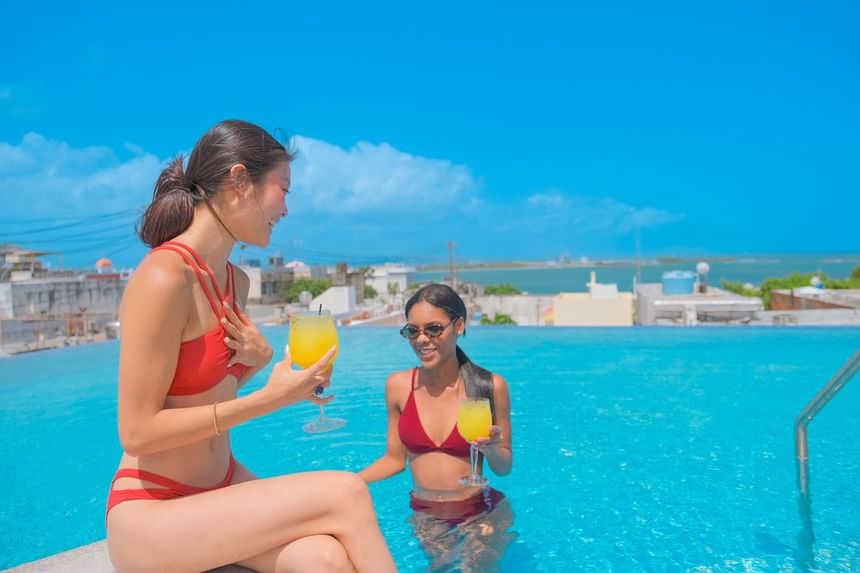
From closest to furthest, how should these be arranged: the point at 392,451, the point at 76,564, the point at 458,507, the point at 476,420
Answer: the point at 76,564 → the point at 476,420 → the point at 458,507 → the point at 392,451

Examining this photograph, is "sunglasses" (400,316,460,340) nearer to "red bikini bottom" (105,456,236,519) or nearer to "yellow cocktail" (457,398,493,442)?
"yellow cocktail" (457,398,493,442)

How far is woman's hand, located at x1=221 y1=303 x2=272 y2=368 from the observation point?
173 centimetres

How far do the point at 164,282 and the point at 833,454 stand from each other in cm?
559

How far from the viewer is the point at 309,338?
209cm

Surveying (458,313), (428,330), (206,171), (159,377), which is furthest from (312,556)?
(458,313)

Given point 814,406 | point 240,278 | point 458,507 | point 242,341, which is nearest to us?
point 242,341

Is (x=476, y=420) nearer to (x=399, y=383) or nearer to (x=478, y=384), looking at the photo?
(x=478, y=384)

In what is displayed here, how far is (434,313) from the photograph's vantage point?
10.2 ft

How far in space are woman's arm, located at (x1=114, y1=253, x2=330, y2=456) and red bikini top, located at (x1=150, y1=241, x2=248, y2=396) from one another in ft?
0.20

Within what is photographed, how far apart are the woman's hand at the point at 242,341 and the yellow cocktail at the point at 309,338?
0.71ft

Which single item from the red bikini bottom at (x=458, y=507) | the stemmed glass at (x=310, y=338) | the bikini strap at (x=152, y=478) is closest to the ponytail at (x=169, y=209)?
the stemmed glass at (x=310, y=338)

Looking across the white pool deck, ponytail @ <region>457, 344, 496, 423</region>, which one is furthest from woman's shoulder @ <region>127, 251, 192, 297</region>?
ponytail @ <region>457, 344, 496, 423</region>

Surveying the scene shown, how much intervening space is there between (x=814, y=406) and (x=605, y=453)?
6.61 feet

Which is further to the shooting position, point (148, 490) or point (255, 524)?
point (148, 490)
